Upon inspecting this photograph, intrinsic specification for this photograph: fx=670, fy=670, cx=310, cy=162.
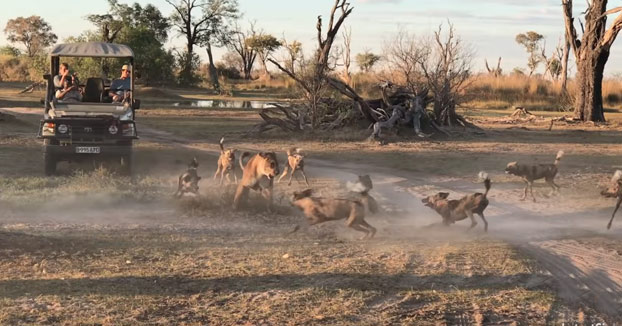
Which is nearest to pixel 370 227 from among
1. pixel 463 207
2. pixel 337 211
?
pixel 337 211

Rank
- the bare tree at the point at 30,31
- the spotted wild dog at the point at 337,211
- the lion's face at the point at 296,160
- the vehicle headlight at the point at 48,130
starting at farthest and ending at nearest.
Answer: the bare tree at the point at 30,31 → the vehicle headlight at the point at 48,130 → the lion's face at the point at 296,160 → the spotted wild dog at the point at 337,211

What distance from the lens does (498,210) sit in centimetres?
969

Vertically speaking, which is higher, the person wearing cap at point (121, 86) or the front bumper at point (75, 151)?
the person wearing cap at point (121, 86)

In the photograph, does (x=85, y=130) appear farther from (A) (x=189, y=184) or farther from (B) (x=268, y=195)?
(B) (x=268, y=195)

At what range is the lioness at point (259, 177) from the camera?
28.7ft

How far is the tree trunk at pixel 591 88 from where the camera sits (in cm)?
2983

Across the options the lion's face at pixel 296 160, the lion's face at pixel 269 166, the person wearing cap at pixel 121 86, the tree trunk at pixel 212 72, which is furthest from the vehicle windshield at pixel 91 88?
the tree trunk at pixel 212 72

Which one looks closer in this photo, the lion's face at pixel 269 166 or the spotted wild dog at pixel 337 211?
the spotted wild dog at pixel 337 211

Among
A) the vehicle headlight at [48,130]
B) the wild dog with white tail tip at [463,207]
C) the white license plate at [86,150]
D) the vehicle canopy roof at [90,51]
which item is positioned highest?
the vehicle canopy roof at [90,51]

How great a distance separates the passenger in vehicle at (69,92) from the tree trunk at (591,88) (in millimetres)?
23954

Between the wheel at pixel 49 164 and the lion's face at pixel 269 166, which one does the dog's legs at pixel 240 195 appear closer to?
the lion's face at pixel 269 166

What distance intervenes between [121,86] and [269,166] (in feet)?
17.3

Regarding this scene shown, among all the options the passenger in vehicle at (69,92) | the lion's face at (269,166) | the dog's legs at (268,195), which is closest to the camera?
the lion's face at (269,166)

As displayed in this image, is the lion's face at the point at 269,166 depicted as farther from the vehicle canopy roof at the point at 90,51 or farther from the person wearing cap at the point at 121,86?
the vehicle canopy roof at the point at 90,51
